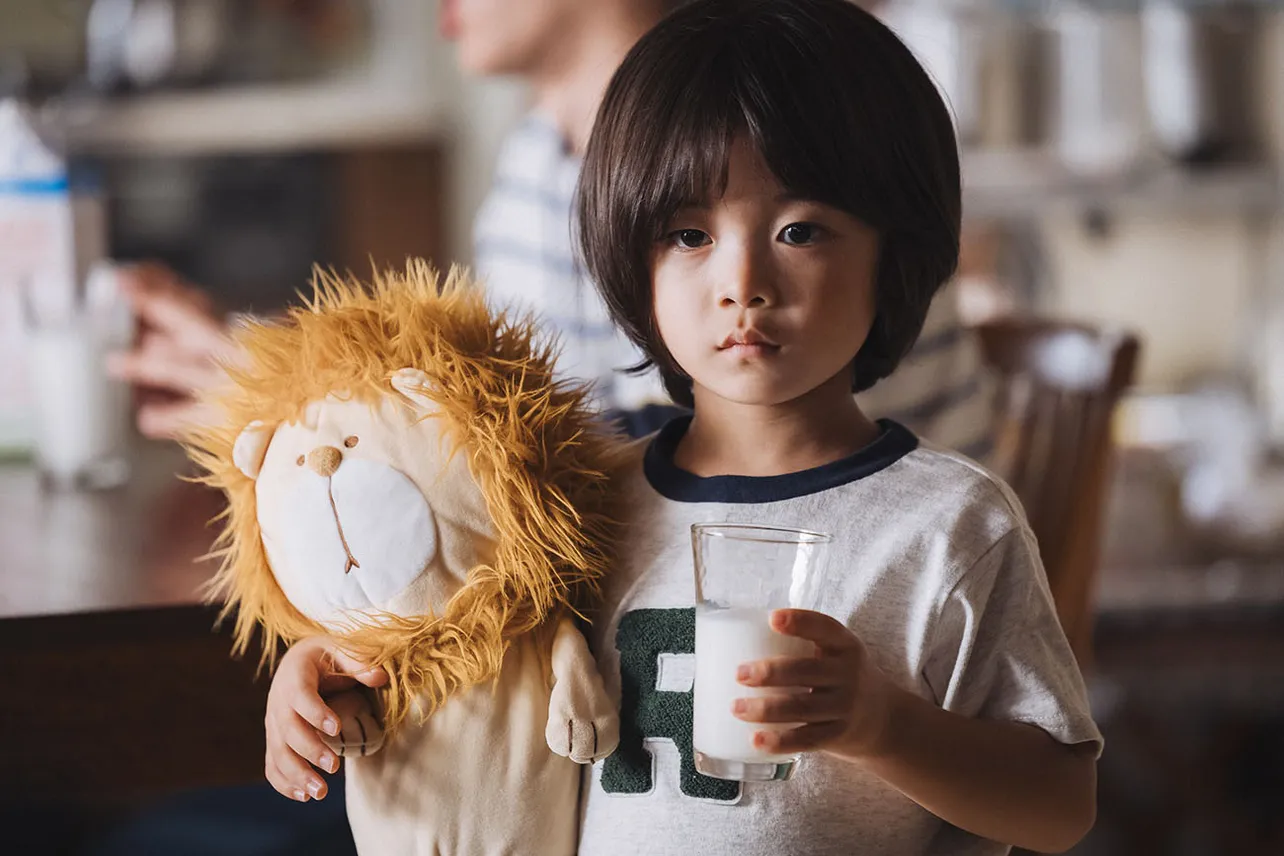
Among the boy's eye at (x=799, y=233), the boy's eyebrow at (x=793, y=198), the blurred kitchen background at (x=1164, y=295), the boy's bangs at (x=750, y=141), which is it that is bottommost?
the blurred kitchen background at (x=1164, y=295)

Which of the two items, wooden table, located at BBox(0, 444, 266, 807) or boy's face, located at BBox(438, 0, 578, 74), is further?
boy's face, located at BBox(438, 0, 578, 74)

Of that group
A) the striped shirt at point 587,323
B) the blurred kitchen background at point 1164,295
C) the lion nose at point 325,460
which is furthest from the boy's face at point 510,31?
the lion nose at point 325,460

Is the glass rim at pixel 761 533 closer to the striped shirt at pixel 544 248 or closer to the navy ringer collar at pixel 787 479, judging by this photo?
the navy ringer collar at pixel 787 479

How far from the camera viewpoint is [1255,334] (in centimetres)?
261

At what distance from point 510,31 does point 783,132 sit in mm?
682

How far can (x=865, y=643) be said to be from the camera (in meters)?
0.67

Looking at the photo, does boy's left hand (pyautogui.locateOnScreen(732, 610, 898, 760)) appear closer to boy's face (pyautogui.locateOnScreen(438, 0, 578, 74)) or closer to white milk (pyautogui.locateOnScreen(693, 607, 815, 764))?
white milk (pyautogui.locateOnScreen(693, 607, 815, 764))

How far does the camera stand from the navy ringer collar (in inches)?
28.0

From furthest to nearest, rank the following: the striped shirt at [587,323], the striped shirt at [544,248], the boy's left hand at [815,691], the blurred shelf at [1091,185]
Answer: the blurred shelf at [1091,185] < the striped shirt at [544,248] < the striped shirt at [587,323] < the boy's left hand at [815,691]

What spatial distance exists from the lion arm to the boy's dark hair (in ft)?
0.59

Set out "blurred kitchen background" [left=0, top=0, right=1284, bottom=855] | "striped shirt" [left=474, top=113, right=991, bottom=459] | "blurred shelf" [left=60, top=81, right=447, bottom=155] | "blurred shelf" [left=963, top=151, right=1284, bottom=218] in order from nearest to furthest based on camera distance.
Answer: "striped shirt" [left=474, top=113, right=991, bottom=459] < "blurred kitchen background" [left=0, top=0, right=1284, bottom=855] < "blurred shelf" [left=963, top=151, right=1284, bottom=218] < "blurred shelf" [left=60, top=81, right=447, bottom=155]

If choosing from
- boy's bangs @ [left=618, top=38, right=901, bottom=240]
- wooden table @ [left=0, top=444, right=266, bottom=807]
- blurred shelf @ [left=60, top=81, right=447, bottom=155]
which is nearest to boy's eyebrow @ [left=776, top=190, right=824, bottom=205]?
boy's bangs @ [left=618, top=38, right=901, bottom=240]

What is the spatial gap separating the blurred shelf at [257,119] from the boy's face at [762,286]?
310cm

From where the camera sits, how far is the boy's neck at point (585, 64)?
1.27 metres
